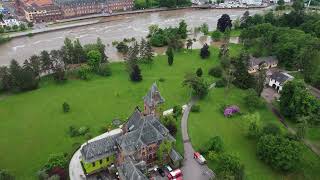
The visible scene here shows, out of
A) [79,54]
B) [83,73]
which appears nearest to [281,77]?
[83,73]

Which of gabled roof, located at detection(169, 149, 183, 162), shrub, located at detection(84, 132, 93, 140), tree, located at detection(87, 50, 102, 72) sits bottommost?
gabled roof, located at detection(169, 149, 183, 162)

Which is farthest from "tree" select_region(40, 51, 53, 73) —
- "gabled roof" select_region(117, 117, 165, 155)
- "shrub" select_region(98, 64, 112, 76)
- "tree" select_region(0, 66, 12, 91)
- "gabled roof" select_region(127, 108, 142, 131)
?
"gabled roof" select_region(117, 117, 165, 155)

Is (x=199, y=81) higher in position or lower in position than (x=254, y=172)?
higher

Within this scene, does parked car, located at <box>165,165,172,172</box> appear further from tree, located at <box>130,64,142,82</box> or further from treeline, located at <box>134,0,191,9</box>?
treeline, located at <box>134,0,191,9</box>

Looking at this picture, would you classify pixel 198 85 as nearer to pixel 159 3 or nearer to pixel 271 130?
pixel 271 130

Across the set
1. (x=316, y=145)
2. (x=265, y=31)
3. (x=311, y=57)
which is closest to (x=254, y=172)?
(x=316, y=145)

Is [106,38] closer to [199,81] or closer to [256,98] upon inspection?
[199,81]
